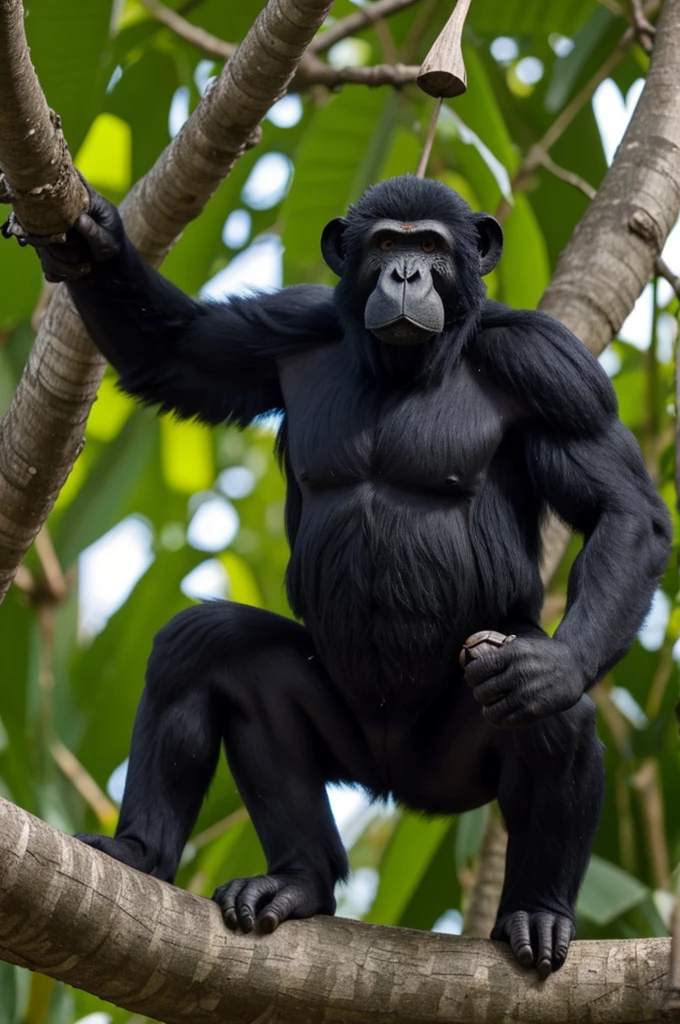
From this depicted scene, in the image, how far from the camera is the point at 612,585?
4113 mm

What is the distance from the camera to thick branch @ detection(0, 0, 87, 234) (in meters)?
3.36

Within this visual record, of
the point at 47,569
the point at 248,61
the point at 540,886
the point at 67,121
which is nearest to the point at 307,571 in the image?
the point at 540,886

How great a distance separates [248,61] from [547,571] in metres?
2.25

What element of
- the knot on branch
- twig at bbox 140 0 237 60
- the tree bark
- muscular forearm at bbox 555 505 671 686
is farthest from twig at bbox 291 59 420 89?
the tree bark

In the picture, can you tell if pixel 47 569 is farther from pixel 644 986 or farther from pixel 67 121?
pixel 644 986

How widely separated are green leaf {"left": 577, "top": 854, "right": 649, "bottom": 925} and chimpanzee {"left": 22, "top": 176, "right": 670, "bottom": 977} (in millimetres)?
1802

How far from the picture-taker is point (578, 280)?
5355mm

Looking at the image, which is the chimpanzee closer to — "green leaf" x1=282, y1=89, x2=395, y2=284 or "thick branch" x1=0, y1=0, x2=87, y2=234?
"thick branch" x1=0, y1=0, x2=87, y2=234

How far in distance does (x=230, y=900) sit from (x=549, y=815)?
2.95 ft

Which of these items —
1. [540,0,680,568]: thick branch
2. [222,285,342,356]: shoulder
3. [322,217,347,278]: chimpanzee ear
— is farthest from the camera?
[540,0,680,568]: thick branch

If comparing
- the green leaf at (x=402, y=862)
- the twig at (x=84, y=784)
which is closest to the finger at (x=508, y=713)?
the green leaf at (x=402, y=862)

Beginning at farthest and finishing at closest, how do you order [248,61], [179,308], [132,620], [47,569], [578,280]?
1. [132,620]
2. [47,569]
3. [578,280]
4. [179,308]
5. [248,61]

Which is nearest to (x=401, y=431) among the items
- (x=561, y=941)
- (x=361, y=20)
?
(x=561, y=941)

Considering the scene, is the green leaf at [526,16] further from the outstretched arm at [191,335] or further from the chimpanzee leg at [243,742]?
the chimpanzee leg at [243,742]
